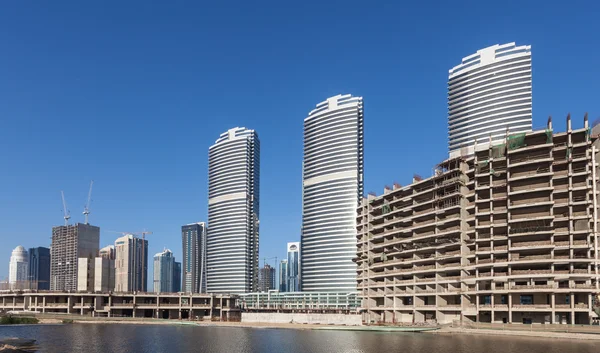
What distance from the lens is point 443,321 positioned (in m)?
152

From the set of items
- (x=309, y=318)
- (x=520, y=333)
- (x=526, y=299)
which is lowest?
(x=309, y=318)

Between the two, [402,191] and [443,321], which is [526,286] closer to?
[443,321]

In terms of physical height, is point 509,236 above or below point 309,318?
above

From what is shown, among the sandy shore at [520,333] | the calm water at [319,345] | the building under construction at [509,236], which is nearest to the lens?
the calm water at [319,345]

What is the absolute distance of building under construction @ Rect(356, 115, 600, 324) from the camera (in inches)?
5064

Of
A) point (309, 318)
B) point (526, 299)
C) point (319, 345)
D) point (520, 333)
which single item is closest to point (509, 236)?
point (526, 299)

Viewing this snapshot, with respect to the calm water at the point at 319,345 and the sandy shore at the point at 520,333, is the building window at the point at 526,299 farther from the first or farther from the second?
the calm water at the point at 319,345

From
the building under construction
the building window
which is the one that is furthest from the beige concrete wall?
the building window

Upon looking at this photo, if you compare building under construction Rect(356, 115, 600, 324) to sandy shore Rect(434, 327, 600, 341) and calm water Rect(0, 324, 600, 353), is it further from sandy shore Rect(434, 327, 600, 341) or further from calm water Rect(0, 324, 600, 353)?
calm water Rect(0, 324, 600, 353)

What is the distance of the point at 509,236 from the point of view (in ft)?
448

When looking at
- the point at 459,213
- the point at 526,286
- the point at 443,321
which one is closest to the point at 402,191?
the point at 459,213

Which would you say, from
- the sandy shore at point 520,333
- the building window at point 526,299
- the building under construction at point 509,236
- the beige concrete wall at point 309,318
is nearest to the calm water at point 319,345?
the sandy shore at point 520,333

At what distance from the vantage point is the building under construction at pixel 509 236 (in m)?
129

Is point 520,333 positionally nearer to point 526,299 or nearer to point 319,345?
point 526,299
